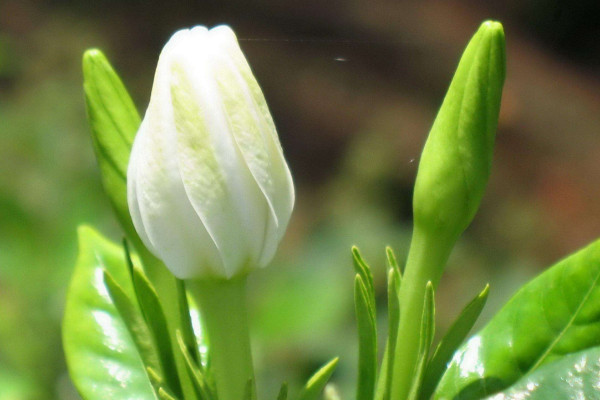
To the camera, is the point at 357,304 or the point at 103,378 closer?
the point at 357,304

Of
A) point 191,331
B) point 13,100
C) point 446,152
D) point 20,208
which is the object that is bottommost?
point 13,100

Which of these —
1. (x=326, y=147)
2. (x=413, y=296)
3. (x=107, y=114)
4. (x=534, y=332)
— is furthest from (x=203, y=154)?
(x=326, y=147)

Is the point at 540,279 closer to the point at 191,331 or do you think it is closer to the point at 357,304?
the point at 357,304

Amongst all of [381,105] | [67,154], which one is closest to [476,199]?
[67,154]

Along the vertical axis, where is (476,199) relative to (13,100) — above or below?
above

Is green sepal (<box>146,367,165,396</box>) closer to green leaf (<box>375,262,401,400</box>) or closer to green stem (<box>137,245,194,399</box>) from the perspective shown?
green stem (<box>137,245,194,399</box>)

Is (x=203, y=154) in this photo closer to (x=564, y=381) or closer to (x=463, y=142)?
(x=463, y=142)

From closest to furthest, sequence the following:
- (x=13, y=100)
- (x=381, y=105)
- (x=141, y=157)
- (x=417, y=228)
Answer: (x=141, y=157), (x=417, y=228), (x=13, y=100), (x=381, y=105)
